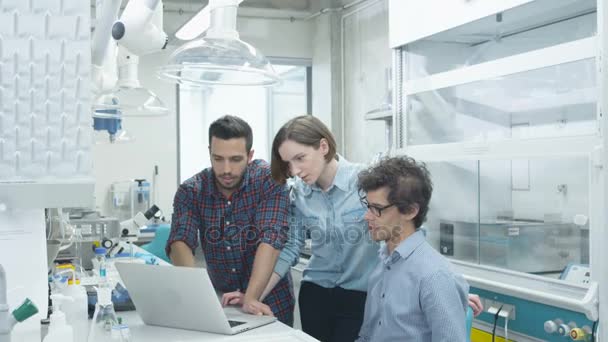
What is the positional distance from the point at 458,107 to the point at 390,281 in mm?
1302

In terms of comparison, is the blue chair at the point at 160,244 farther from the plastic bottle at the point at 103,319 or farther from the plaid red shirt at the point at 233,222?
the plastic bottle at the point at 103,319

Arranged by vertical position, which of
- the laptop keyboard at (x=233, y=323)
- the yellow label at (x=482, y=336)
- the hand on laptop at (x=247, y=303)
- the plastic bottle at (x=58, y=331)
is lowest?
the yellow label at (x=482, y=336)

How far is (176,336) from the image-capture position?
1.61 metres

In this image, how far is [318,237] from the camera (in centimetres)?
201

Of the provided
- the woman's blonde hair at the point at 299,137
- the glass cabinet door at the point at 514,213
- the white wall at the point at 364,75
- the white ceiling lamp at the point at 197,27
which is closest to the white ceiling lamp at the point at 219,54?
the white ceiling lamp at the point at 197,27

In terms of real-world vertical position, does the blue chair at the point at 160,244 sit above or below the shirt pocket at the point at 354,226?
below

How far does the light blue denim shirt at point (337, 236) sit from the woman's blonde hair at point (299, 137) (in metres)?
0.11

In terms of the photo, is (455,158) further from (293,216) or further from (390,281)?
(390,281)

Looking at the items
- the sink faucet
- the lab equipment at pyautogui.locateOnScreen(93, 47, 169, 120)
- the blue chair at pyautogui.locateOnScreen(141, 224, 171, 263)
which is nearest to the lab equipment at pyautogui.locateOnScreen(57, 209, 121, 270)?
the blue chair at pyautogui.locateOnScreen(141, 224, 171, 263)

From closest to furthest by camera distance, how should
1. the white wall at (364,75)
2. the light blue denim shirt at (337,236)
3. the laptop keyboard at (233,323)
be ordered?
the laptop keyboard at (233,323)
the light blue denim shirt at (337,236)
the white wall at (364,75)

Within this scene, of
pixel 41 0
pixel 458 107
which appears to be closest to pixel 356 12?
pixel 458 107

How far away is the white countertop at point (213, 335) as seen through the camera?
5.16 ft

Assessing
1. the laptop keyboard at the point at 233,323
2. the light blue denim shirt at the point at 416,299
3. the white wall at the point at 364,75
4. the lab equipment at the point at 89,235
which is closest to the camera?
the light blue denim shirt at the point at 416,299

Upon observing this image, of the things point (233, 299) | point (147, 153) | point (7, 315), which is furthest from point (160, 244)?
point (7, 315)
